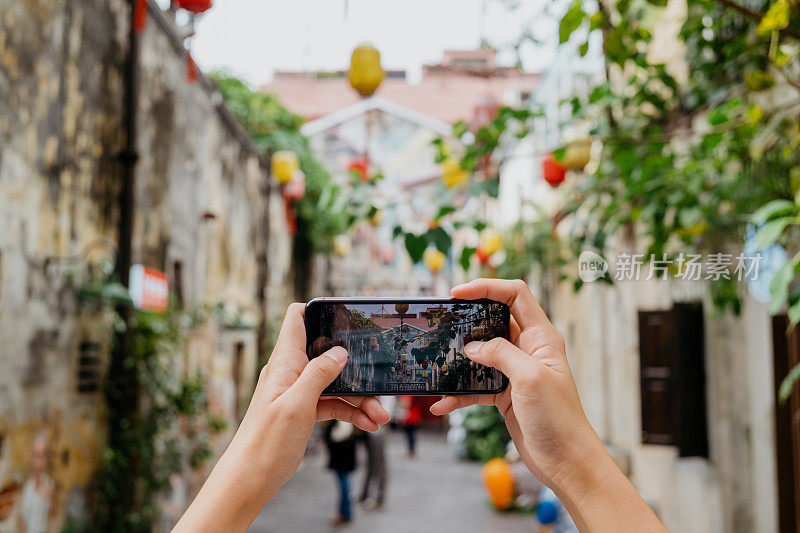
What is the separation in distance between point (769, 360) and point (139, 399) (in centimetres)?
404

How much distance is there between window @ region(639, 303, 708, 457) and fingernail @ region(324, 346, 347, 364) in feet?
12.4

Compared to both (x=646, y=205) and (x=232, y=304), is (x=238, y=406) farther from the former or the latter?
(x=646, y=205)

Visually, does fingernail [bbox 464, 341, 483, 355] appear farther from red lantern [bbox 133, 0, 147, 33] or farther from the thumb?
red lantern [bbox 133, 0, 147, 33]

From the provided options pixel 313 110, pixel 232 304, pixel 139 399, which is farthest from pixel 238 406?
pixel 313 110

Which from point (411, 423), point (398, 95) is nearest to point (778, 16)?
point (411, 423)

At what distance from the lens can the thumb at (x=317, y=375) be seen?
3.31 feet

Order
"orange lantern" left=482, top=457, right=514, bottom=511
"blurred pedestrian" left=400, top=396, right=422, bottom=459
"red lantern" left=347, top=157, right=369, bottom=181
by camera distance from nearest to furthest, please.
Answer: "red lantern" left=347, top=157, right=369, bottom=181, "orange lantern" left=482, top=457, right=514, bottom=511, "blurred pedestrian" left=400, top=396, right=422, bottom=459

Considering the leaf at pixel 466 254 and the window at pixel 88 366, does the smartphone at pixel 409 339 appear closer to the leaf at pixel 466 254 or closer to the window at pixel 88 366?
the leaf at pixel 466 254

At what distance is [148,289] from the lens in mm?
5074

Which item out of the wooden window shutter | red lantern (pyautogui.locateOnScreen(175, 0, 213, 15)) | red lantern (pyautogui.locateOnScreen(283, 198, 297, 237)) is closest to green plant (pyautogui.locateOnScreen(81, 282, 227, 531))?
red lantern (pyautogui.locateOnScreen(175, 0, 213, 15))

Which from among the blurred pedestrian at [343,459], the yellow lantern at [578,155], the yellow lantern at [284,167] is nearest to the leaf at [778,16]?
the yellow lantern at [578,155]

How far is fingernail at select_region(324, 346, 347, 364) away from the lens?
1.10 m

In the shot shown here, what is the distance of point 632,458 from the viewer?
257 inches

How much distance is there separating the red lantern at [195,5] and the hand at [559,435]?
3948 millimetres
